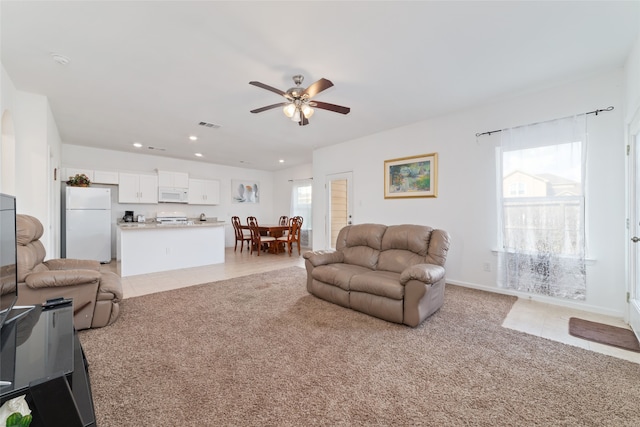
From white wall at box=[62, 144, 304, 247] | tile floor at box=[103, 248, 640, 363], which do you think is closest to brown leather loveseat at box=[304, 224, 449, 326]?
tile floor at box=[103, 248, 640, 363]

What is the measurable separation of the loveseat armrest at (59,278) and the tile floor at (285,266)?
3.90 feet

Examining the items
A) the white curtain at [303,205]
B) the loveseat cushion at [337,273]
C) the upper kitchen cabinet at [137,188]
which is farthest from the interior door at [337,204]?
the upper kitchen cabinet at [137,188]

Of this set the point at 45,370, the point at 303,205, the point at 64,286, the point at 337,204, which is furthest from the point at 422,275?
the point at 303,205

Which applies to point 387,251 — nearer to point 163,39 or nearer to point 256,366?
point 256,366

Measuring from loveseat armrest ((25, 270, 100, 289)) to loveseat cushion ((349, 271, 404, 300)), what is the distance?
2528mm

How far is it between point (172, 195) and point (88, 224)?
1866mm

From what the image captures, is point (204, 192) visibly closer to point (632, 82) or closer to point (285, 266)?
point (285, 266)

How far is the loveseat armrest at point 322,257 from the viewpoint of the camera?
11.1ft

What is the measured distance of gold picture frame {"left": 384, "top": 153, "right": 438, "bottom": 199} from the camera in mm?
4207

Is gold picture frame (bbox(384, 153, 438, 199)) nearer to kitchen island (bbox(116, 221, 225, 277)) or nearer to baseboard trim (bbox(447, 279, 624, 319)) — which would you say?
baseboard trim (bbox(447, 279, 624, 319))

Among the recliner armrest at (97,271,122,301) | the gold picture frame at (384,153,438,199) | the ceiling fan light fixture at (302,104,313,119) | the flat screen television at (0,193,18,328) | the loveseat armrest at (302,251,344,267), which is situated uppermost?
the ceiling fan light fixture at (302,104,313,119)

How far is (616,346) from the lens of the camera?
2.20 metres

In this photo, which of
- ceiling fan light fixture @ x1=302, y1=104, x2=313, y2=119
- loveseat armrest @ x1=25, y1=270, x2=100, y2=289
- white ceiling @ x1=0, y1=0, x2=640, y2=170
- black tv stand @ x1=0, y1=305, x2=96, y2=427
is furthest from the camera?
ceiling fan light fixture @ x1=302, y1=104, x2=313, y2=119

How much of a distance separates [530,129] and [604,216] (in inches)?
48.9
